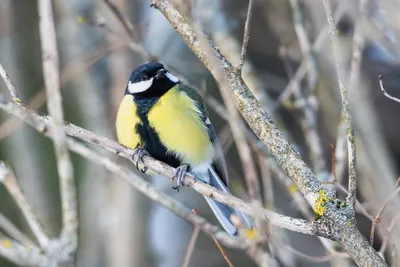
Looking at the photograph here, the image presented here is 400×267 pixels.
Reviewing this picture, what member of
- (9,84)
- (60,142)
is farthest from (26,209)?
(9,84)

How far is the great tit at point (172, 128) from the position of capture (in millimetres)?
2523

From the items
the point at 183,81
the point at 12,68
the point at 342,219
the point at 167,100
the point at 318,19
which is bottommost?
the point at 342,219

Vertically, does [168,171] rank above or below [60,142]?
above

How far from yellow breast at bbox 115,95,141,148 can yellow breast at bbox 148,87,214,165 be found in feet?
0.25

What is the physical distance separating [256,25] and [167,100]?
6.97 feet

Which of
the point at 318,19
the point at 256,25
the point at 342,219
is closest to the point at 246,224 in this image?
the point at 342,219

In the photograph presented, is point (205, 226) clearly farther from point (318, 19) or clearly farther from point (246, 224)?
point (318, 19)

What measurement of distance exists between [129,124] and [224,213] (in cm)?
56

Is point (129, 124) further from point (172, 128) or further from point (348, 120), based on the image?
point (348, 120)

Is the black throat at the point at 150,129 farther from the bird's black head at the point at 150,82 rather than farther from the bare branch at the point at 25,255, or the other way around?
the bare branch at the point at 25,255

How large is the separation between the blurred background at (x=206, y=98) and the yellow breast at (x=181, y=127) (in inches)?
4.6

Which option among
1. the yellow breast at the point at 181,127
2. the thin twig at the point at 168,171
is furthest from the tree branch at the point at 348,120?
the yellow breast at the point at 181,127

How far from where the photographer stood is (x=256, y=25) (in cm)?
452

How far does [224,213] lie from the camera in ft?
8.57
